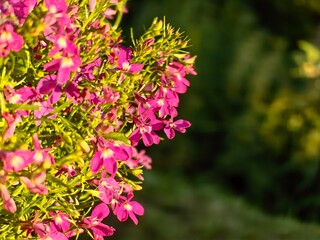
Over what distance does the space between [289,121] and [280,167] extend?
51cm

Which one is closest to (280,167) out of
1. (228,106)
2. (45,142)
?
(228,106)

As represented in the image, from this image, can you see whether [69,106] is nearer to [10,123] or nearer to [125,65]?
[125,65]

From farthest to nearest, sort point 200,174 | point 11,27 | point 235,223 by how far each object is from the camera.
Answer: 1. point 200,174
2. point 235,223
3. point 11,27

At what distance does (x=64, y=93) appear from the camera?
2201 mm

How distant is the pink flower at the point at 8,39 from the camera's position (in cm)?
182

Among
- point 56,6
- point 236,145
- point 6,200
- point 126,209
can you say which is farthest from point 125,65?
point 236,145

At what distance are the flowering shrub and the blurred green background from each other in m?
4.11

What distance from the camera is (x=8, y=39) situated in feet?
6.02

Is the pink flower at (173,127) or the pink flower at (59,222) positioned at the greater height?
the pink flower at (173,127)

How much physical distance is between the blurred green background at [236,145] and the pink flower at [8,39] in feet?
15.0

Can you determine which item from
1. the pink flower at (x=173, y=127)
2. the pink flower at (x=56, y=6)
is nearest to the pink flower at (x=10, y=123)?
the pink flower at (x=56, y=6)

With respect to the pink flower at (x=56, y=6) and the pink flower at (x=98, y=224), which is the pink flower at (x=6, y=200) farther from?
the pink flower at (x=56, y=6)

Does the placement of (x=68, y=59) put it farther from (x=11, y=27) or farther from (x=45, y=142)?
(x=45, y=142)

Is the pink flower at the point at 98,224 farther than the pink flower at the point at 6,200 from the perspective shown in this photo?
Yes
